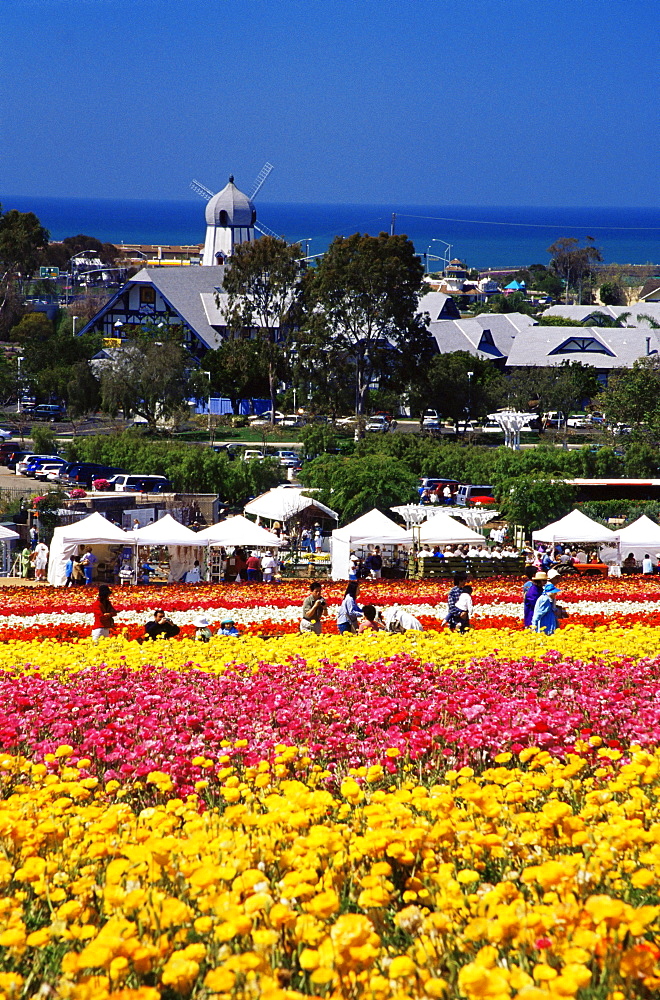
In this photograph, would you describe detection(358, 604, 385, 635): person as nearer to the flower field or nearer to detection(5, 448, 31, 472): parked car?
the flower field

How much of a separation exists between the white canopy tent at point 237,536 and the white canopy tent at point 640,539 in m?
7.38

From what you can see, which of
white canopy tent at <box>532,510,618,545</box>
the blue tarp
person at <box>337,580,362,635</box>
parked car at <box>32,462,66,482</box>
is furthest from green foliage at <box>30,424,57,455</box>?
person at <box>337,580,362,635</box>

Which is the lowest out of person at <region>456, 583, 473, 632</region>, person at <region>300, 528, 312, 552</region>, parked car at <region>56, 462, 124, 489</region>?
person at <region>456, 583, 473, 632</region>

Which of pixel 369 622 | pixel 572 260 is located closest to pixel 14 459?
pixel 369 622

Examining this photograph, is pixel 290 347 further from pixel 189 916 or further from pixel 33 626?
pixel 189 916

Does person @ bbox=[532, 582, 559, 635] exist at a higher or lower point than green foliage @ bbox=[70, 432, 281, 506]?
lower

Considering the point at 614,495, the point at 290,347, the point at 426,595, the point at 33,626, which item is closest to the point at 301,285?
the point at 290,347

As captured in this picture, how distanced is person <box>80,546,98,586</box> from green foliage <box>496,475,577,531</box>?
15.9m

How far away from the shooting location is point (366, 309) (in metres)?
62.7

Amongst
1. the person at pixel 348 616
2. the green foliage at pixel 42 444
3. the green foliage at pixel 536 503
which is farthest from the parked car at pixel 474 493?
the person at pixel 348 616

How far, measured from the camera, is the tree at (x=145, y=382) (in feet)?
205

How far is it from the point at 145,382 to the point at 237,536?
128ft

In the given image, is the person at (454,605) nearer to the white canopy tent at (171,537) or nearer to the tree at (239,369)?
the white canopy tent at (171,537)

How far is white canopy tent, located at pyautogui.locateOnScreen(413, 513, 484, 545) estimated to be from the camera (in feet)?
82.4
